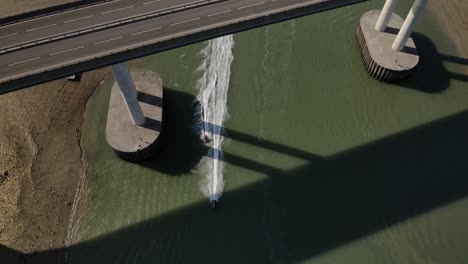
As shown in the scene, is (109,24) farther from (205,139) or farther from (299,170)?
(299,170)

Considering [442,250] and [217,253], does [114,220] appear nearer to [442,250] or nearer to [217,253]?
[217,253]

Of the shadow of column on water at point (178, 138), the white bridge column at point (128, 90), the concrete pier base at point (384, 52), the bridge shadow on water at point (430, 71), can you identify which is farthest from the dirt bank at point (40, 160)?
the bridge shadow on water at point (430, 71)

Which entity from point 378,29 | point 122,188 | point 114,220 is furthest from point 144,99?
point 378,29

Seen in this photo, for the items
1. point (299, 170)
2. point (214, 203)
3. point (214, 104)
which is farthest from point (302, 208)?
point (214, 104)

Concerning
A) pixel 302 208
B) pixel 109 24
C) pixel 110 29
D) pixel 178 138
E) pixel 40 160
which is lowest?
pixel 40 160

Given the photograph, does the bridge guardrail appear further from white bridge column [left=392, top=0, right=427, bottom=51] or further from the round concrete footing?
white bridge column [left=392, top=0, right=427, bottom=51]

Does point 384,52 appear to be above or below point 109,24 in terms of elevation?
below
